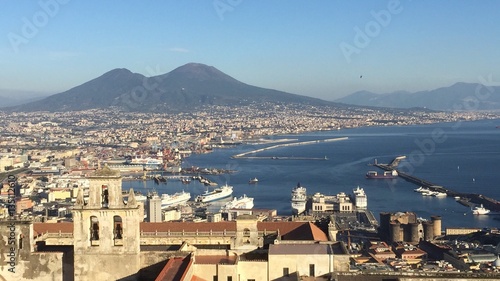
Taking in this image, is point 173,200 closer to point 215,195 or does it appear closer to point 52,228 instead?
point 215,195

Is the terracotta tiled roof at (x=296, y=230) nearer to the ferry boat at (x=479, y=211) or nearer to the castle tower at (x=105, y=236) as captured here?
the castle tower at (x=105, y=236)

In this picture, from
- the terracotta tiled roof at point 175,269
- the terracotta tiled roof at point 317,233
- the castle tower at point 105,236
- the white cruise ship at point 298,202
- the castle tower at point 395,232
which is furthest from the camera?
the white cruise ship at point 298,202

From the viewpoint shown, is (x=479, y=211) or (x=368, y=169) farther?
(x=368, y=169)

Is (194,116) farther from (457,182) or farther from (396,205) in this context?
(396,205)

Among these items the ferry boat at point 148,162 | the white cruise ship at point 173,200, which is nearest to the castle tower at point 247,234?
the white cruise ship at point 173,200

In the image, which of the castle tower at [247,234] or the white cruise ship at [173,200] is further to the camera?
the white cruise ship at [173,200]

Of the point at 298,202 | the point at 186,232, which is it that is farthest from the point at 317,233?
the point at 298,202
